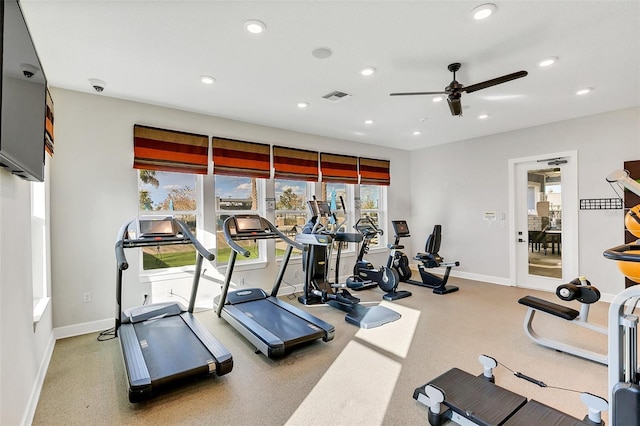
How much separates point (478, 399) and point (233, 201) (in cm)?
422

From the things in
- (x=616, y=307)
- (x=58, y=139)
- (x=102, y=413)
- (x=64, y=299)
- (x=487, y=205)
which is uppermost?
(x=58, y=139)

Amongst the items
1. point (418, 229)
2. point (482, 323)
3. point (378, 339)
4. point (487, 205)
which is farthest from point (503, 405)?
point (418, 229)

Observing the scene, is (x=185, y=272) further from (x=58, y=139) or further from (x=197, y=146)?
(x=58, y=139)

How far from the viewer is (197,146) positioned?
467 cm

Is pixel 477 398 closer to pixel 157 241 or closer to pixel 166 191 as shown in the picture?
pixel 157 241

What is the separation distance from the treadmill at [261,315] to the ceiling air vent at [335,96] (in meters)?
1.93

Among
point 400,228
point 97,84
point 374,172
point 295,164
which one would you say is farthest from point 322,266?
point 97,84

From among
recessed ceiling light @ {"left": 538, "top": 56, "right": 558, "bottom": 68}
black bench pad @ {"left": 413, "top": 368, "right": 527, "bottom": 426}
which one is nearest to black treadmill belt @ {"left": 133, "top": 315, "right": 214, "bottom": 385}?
black bench pad @ {"left": 413, "top": 368, "right": 527, "bottom": 426}

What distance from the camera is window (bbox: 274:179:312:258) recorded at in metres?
5.73

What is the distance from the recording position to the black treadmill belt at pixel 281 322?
3240 mm

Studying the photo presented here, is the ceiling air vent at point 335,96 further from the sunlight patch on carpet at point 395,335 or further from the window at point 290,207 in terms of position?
the sunlight patch on carpet at point 395,335

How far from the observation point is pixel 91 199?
3.93 metres

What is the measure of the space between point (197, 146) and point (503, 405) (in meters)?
4.67

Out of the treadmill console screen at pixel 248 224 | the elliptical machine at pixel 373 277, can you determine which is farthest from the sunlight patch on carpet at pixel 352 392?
the elliptical machine at pixel 373 277
